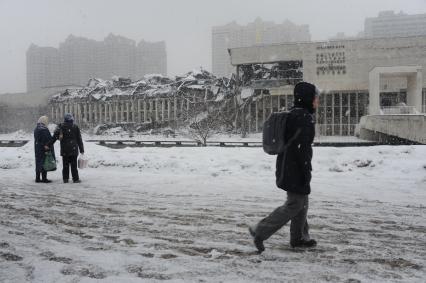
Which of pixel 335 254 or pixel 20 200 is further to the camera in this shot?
pixel 20 200

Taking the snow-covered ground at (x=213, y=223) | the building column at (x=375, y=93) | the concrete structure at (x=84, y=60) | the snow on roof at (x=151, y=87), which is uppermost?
the concrete structure at (x=84, y=60)

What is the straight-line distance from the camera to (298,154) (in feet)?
15.1

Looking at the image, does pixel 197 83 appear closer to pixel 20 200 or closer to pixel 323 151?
pixel 323 151

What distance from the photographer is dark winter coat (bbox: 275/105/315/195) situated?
458 centimetres

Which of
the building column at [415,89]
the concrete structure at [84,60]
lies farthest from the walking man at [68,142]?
the concrete structure at [84,60]

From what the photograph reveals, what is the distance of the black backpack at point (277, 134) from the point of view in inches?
181

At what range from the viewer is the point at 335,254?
4602 millimetres

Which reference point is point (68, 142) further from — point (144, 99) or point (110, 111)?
point (110, 111)

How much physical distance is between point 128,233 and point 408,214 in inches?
168

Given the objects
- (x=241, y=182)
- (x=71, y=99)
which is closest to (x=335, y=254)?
(x=241, y=182)

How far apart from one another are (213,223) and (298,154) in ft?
6.79

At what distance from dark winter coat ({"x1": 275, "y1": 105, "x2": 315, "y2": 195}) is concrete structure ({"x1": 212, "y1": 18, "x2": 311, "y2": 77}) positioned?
90.2 m

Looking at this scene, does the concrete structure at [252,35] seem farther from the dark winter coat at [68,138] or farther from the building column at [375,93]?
the dark winter coat at [68,138]

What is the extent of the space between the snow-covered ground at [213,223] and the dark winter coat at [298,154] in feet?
2.48
